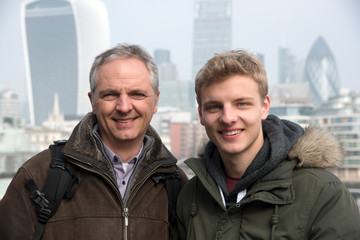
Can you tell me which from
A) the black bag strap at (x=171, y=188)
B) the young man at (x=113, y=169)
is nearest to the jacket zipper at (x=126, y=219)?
the young man at (x=113, y=169)

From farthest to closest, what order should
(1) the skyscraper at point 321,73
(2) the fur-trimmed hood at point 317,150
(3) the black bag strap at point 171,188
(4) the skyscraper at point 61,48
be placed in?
1. (1) the skyscraper at point 321,73
2. (4) the skyscraper at point 61,48
3. (3) the black bag strap at point 171,188
4. (2) the fur-trimmed hood at point 317,150

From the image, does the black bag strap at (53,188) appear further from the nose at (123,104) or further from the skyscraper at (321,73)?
the skyscraper at (321,73)

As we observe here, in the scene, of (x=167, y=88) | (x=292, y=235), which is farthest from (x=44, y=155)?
(x=167, y=88)

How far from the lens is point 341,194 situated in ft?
6.63

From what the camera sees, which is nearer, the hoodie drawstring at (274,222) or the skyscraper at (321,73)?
the hoodie drawstring at (274,222)

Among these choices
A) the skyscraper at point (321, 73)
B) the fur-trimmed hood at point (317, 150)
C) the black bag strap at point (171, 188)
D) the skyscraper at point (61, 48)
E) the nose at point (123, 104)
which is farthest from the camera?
the skyscraper at point (321, 73)

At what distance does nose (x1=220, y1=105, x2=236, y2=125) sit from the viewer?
221 cm

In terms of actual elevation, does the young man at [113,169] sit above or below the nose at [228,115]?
below

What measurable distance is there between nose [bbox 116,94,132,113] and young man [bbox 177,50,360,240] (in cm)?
41

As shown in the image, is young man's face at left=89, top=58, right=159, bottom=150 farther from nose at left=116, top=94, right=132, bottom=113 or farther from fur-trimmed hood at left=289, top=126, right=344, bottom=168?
fur-trimmed hood at left=289, top=126, right=344, bottom=168

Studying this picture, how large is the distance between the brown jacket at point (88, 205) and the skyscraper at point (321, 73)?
153361 millimetres

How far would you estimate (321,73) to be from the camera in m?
163

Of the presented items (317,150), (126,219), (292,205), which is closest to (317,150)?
(317,150)

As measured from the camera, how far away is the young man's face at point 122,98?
2562 millimetres
